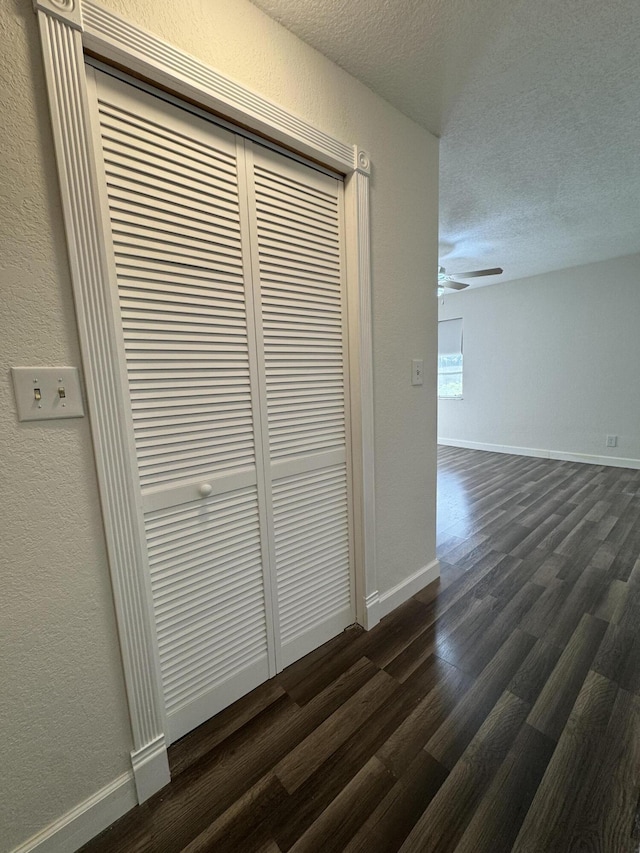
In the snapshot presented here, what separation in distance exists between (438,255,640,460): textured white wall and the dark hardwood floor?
3.03 meters

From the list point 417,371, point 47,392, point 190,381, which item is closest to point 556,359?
point 417,371

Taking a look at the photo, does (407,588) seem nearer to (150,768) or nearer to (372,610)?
(372,610)

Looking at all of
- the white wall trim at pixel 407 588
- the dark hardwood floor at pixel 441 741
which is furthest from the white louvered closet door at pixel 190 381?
the white wall trim at pixel 407 588

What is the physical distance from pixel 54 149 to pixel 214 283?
47 cm

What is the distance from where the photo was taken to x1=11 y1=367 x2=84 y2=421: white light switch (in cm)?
79

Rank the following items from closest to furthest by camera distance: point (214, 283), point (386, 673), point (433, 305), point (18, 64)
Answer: point (18, 64), point (214, 283), point (386, 673), point (433, 305)

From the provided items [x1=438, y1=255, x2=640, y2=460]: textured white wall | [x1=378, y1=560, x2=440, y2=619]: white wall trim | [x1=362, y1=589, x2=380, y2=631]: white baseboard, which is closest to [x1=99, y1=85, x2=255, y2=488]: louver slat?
[x1=362, y1=589, x2=380, y2=631]: white baseboard

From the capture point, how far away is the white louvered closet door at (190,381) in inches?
38.3

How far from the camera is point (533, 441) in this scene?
486 cm

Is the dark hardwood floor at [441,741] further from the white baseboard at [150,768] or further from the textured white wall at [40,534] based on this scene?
the textured white wall at [40,534]

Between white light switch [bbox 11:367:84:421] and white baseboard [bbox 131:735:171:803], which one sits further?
white baseboard [bbox 131:735:171:803]

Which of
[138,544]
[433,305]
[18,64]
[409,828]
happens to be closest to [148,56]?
[18,64]

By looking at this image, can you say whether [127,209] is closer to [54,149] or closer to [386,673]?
[54,149]

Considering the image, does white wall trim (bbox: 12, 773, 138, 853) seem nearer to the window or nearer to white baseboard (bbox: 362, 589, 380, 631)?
white baseboard (bbox: 362, 589, 380, 631)
